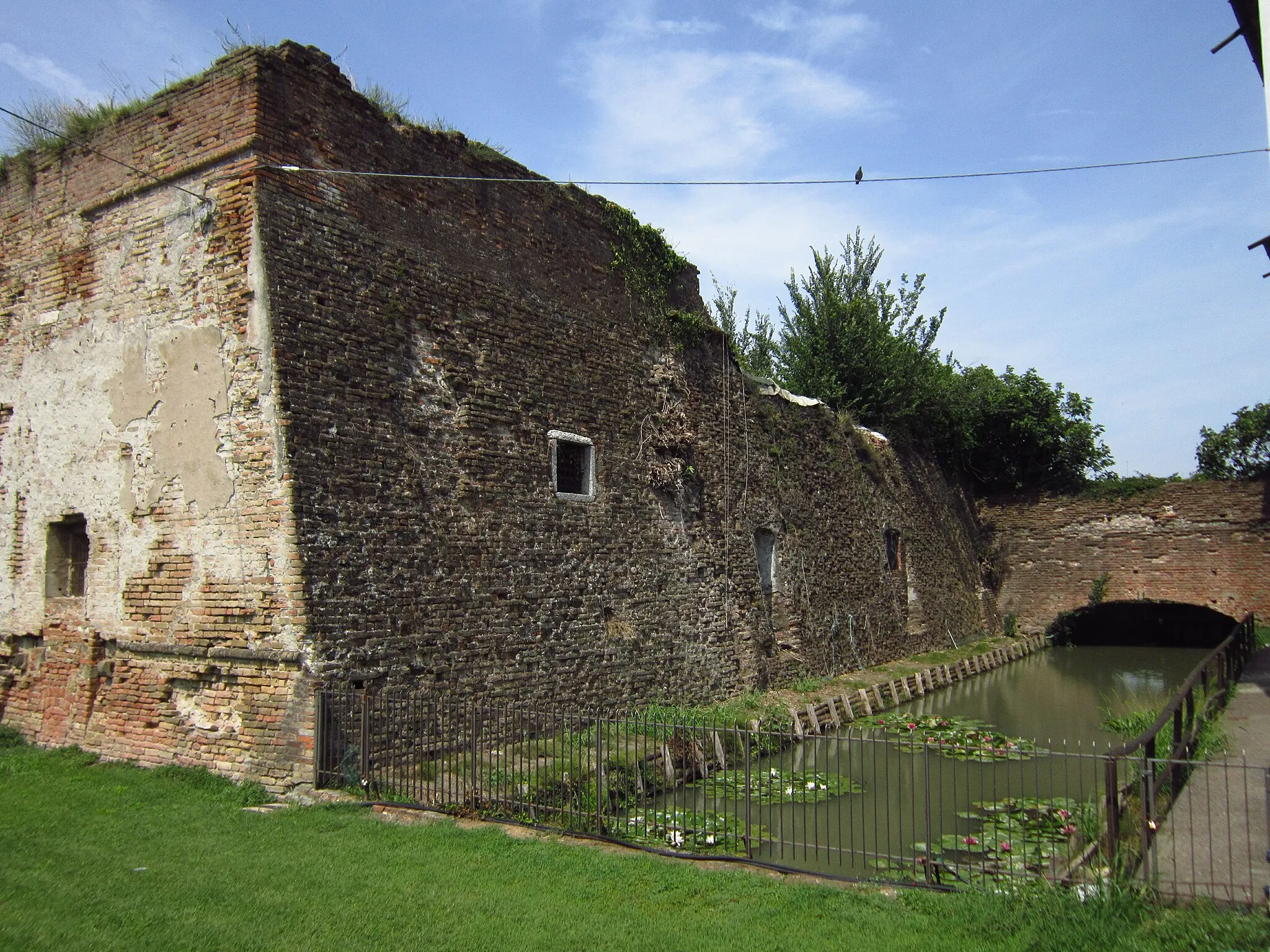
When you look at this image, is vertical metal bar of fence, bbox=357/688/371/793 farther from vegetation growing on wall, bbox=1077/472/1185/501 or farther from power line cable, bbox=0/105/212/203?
vegetation growing on wall, bbox=1077/472/1185/501

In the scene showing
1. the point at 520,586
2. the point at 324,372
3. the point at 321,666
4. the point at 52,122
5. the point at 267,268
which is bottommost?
the point at 321,666

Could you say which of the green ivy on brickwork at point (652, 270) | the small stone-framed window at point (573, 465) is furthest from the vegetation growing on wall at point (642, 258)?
the small stone-framed window at point (573, 465)

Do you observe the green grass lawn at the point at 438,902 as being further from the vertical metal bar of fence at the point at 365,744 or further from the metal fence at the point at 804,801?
the vertical metal bar of fence at the point at 365,744

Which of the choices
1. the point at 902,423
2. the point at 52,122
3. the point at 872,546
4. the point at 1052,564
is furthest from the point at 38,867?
the point at 1052,564

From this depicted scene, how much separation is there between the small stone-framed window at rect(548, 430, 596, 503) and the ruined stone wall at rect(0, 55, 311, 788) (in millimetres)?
3882

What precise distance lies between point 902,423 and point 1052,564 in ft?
22.7

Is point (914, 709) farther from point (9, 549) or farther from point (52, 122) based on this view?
point (52, 122)

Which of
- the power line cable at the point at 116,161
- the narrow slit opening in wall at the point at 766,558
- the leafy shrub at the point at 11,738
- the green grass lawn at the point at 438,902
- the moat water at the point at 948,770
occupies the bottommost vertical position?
the moat water at the point at 948,770

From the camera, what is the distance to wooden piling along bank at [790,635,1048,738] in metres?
13.7

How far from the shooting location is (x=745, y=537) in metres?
15.3

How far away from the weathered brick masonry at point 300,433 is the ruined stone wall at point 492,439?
4 cm

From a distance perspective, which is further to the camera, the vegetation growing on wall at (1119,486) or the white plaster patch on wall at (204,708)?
the vegetation growing on wall at (1119,486)

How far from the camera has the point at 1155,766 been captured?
6312mm

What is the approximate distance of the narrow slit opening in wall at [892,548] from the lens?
69.7ft
